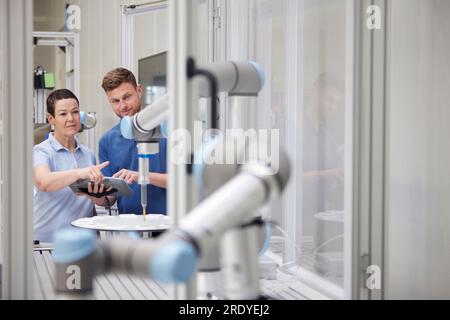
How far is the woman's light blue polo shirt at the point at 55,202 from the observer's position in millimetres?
2389

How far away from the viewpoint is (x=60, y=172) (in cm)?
224

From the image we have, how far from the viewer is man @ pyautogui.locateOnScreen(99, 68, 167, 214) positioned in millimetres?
2504

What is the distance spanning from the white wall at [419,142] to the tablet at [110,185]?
102 cm

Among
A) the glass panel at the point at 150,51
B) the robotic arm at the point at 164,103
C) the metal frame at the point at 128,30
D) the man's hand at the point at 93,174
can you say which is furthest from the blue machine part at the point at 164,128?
the metal frame at the point at 128,30

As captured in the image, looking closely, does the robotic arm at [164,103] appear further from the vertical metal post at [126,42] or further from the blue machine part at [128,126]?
the vertical metal post at [126,42]

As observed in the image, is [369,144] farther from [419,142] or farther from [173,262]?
[173,262]

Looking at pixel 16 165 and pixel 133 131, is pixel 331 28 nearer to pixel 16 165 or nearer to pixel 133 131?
pixel 133 131

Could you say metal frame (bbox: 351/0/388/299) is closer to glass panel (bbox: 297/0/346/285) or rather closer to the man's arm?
glass panel (bbox: 297/0/346/285)

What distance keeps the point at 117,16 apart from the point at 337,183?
1.97 meters

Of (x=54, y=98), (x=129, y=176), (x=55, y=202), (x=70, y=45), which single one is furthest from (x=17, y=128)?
(x=70, y=45)

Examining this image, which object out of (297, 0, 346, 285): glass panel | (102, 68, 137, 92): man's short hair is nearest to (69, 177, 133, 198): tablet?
(102, 68, 137, 92): man's short hair

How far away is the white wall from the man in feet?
3.26

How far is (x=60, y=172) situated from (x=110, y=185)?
0.64ft

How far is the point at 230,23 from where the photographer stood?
2.24 m
